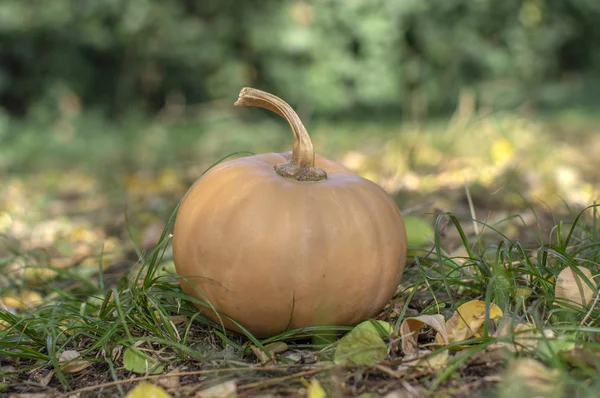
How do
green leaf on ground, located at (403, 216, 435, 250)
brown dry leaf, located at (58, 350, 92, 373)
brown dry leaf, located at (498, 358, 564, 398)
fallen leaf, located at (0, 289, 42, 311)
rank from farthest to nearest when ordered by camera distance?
green leaf on ground, located at (403, 216, 435, 250)
fallen leaf, located at (0, 289, 42, 311)
brown dry leaf, located at (58, 350, 92, 373)
brown dry leaf, located at (498, 358, 564, 398)

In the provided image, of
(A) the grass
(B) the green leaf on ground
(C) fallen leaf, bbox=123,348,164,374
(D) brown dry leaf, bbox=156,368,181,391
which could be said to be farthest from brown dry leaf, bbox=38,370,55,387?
(B) the green leaf on ground

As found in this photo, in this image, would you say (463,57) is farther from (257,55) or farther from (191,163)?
(191,163)

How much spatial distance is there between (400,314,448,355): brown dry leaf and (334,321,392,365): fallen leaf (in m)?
0.06

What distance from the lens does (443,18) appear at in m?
8.30

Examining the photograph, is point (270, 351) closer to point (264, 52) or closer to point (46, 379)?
point (46, 379)

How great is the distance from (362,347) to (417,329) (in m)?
0.18

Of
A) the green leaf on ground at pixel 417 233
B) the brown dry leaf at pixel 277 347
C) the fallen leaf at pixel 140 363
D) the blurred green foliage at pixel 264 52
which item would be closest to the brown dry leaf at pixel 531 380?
the brown dry leaf at pixel 277 347

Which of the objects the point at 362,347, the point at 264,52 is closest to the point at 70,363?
the point at 362,347

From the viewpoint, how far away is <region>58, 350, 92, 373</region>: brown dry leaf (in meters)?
1.58

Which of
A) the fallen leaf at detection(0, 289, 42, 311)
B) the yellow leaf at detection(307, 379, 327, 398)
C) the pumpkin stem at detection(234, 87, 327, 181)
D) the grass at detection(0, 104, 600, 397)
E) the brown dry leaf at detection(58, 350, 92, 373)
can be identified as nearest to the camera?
the yellow leaf at detection(307, 379, 327, 398)

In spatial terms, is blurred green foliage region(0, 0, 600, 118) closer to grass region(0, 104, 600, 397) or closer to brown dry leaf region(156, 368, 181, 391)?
grass region(0, 104, 600, 397)

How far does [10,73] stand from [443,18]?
5263 mm

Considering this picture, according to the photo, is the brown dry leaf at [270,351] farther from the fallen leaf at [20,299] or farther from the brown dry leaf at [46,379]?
the fallen leaf at [20,299]

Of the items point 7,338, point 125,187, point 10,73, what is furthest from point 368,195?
point 10,73
